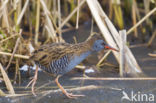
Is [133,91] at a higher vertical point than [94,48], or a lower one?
lower

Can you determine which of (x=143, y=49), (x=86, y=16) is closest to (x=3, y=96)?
(x=143, y=49)

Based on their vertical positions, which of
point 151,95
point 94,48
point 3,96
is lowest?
point 151,95

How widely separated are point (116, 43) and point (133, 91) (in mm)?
858

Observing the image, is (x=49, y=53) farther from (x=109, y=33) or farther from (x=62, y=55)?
(x=109, y=33)

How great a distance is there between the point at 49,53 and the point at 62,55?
17 cm

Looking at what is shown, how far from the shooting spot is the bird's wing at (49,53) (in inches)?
151

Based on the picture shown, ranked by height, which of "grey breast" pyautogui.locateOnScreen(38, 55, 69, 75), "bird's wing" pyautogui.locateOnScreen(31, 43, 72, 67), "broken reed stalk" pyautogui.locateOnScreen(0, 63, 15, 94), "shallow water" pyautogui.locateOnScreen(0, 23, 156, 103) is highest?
"bird's wing" pyautogui.locateOnScreen(31, 43, 72, 67)

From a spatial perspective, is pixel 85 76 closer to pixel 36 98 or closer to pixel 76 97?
pixel 76 97

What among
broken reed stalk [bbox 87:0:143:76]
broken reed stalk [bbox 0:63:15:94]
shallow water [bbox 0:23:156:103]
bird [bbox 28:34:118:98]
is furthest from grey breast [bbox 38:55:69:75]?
broken reed stalk [bbox 87:0:143:76]

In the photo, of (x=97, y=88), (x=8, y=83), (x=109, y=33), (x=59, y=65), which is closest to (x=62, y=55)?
(x=59, y=65)

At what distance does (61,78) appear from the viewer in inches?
173

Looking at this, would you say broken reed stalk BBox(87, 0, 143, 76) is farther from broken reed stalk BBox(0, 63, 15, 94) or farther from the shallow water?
broken reed stalk BBox(0, 63, 15, 94)

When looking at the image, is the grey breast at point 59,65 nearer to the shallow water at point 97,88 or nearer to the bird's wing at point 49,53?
the bird's wing at point 49,53

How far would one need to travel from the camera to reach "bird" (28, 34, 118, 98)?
3.80m
